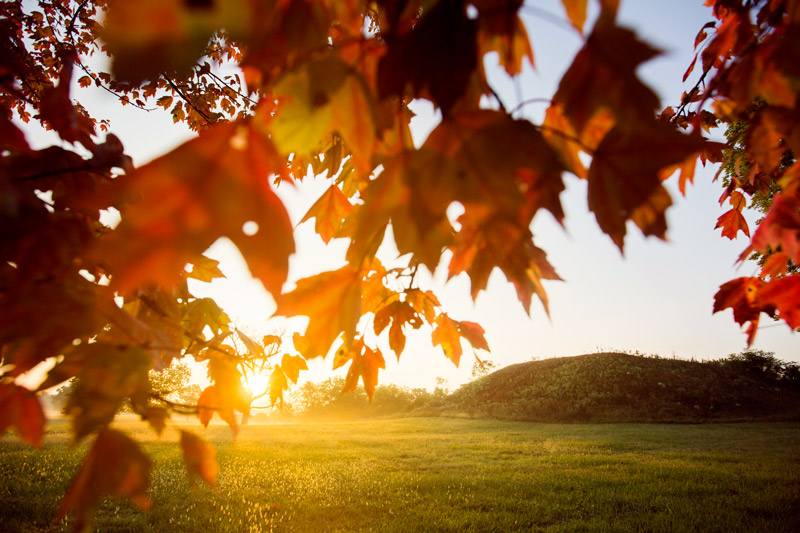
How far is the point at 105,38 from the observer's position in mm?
500

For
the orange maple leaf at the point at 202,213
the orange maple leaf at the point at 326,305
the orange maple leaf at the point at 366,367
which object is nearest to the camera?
the orange maple leaf at the point at 202,213

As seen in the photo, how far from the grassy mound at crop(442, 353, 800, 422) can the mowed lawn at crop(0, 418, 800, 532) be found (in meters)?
4.90

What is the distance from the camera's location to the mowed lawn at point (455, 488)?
13.3 feet

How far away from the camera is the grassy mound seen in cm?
1368

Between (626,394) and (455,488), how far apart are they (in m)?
12.2

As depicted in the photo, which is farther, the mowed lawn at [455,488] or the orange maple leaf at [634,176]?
the mowed lawn at [455,488]

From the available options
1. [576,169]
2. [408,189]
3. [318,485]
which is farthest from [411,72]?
[318,485]

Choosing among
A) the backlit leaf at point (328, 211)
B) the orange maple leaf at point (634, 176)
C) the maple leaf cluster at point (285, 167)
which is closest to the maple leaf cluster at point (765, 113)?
the maple leaf cluster at point (285, 167)

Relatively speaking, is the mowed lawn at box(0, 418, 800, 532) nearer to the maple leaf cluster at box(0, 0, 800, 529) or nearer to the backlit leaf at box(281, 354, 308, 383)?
the backlit leaf at box(281, 354, 308, 383)

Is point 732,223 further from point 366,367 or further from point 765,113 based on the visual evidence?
point 366,367

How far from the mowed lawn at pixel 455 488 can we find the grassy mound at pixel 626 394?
4.90m

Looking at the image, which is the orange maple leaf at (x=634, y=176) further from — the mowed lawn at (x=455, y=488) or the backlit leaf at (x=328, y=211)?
the mowed lawn at (x=455, y=488)

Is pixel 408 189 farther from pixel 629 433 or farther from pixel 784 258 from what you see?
pixel 629 433

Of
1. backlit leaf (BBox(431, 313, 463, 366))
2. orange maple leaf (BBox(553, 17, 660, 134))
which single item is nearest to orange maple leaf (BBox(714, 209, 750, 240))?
backlit leaf (BBox(431, 313, 463, 366))
